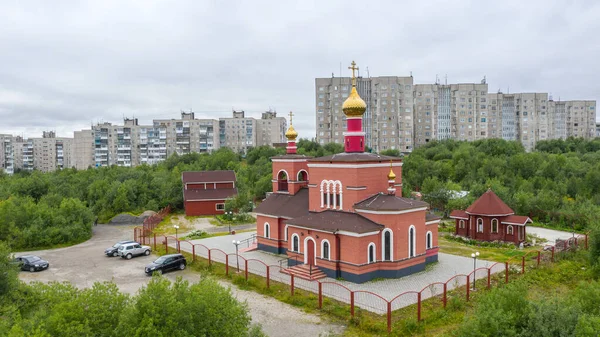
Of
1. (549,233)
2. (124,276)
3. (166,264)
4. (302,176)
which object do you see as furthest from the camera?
(549,233)

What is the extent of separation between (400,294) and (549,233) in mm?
18852

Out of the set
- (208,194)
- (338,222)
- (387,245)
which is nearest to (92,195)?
(208,194)

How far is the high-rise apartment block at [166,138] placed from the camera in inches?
2864

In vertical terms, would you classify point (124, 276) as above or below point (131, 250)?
below

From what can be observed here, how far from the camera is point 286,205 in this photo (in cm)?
2444

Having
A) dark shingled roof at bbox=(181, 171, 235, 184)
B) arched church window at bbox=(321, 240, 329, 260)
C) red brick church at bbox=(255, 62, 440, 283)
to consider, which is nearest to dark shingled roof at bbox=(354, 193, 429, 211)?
red brick church at bbox=(255, 62, 440, 283)

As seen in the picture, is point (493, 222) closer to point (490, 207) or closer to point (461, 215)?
point (490, 207)

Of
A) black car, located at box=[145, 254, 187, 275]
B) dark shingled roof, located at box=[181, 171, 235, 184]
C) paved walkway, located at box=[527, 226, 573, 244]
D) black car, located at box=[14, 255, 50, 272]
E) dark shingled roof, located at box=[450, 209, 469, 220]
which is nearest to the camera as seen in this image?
black car, located at box=[145, 254, 187, 275]

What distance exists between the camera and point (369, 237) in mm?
18734

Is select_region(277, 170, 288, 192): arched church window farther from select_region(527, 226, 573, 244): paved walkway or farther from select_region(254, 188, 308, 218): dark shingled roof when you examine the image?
select_region(527, 226, 573, 244): paved walkway

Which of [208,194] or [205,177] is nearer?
[208,194]

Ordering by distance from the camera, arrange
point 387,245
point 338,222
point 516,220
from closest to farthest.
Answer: point 387,245
point 338,222
point 516,220

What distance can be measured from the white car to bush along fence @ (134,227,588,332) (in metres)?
1.23

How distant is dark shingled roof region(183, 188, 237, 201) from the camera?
38.9 m
